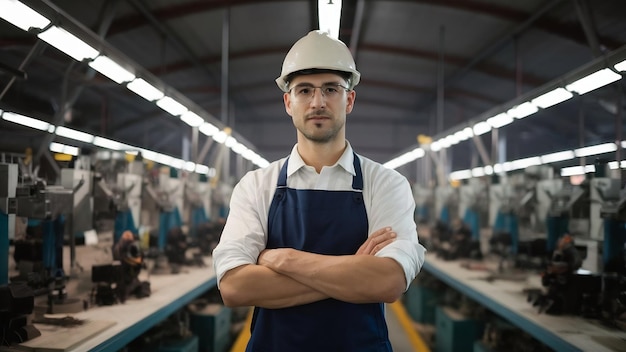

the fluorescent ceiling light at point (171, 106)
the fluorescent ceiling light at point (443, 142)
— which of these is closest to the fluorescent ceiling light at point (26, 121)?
the fluorescent ceiling light at point (171, 106)

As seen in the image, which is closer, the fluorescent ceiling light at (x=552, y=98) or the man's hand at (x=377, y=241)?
the man's hand at (x=377, y=241)

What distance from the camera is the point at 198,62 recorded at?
25.9 ft

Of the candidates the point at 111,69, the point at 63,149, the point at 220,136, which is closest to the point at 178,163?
the point at 220,136

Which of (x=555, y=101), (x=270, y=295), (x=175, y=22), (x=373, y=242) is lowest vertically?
(x=270, y=295)

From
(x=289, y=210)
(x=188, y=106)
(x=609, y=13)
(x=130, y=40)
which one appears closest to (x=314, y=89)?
(x=289, y=210)

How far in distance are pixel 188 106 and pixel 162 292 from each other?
177cm

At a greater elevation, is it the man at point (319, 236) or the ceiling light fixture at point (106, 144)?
the ceiling light fixture at point (106, 144)

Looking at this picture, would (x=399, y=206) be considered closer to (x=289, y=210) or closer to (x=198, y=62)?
(x=289, y=210)

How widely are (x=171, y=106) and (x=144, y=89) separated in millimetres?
616

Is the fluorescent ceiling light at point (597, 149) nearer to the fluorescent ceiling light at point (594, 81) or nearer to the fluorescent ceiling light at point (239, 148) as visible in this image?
the fluorescent ceiling light at point (594, 81)

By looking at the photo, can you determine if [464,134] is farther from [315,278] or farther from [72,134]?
[315,278]

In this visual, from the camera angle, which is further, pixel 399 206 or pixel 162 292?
pixel 162 292

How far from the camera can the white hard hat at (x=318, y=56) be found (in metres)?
1.70

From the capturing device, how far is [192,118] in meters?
4.64
